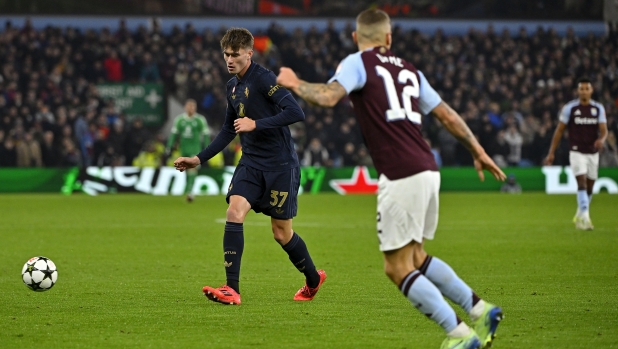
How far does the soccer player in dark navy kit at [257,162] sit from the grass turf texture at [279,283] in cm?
39

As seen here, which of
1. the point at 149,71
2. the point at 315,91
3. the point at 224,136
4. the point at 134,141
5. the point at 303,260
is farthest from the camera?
the point at 149,71

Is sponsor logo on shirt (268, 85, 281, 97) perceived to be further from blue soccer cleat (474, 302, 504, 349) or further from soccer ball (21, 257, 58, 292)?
blue soccer cleat (474, 302, 504, 349)

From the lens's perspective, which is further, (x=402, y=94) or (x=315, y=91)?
(x=402, y=94)

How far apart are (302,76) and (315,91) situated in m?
25.3

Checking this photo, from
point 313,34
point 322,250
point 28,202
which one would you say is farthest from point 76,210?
point 313,34

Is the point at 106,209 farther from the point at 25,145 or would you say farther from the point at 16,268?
the point at 16,268

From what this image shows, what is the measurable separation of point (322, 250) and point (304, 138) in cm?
1591

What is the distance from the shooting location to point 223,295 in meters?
7.47

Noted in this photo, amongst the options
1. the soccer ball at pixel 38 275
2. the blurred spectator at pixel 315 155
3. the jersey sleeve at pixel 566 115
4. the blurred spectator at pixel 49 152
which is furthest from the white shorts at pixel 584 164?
the blurred spectator at pixel 49 152

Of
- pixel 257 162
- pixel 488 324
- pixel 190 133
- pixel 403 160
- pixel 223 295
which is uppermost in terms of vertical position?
pixel 403 160

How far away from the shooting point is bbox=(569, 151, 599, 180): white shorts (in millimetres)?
15375

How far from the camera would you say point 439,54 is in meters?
32.0

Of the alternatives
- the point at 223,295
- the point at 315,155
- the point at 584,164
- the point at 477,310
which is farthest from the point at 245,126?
the point at 315,155

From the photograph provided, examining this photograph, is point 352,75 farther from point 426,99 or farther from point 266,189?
point 266,189
